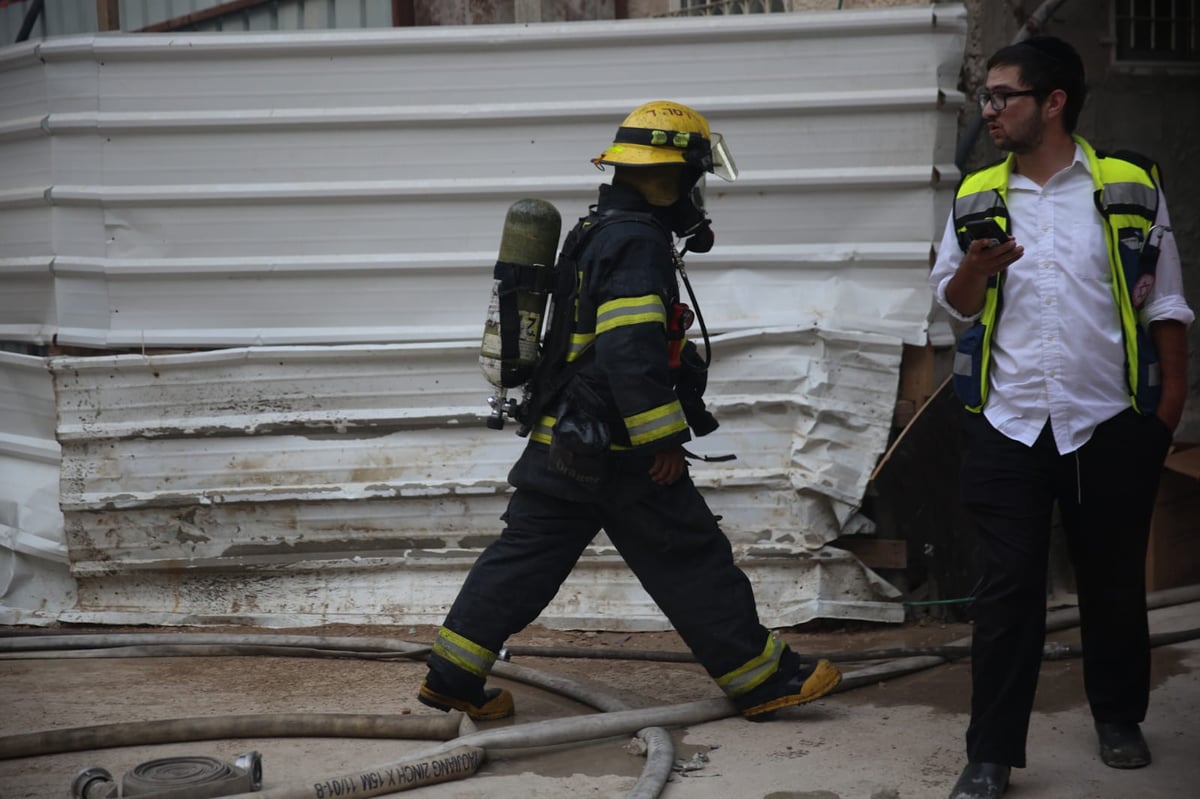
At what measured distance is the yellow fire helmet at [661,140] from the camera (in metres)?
4.42

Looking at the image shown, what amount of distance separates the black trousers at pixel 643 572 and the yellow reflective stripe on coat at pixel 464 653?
2 centimetres

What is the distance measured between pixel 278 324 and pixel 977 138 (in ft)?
10.4

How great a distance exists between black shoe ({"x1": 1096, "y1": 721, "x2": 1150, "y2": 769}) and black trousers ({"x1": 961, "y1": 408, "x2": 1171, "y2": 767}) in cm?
3

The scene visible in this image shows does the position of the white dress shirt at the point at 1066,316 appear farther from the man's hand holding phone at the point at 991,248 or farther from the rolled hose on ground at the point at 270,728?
the rolled hose on ground at the point at 270,728

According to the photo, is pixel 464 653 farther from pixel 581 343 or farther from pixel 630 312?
pixel 630 312

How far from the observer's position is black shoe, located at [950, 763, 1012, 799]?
12.1 ft

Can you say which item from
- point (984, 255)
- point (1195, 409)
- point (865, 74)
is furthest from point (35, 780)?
point (1195, 409)

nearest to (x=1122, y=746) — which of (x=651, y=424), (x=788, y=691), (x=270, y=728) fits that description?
(x=788, y=691)

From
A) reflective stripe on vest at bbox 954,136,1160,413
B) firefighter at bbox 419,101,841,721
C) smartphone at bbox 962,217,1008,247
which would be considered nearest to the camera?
smartphone at bbox 962,217,1008,247

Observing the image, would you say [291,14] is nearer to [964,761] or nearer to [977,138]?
[977,138]

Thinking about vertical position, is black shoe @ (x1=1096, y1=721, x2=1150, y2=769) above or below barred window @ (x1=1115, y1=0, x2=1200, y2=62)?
below

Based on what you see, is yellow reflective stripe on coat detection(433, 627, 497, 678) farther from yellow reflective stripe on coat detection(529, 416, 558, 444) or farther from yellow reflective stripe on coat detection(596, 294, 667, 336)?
yellow reflective stripe on coat detection(596, 294, 667, 336)

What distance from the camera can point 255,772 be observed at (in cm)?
383

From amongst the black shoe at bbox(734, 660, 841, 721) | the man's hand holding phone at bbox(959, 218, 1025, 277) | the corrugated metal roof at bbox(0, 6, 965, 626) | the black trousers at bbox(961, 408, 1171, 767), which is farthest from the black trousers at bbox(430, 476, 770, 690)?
the corrugated metal roof at bbox(0, 6, 965, 626)
